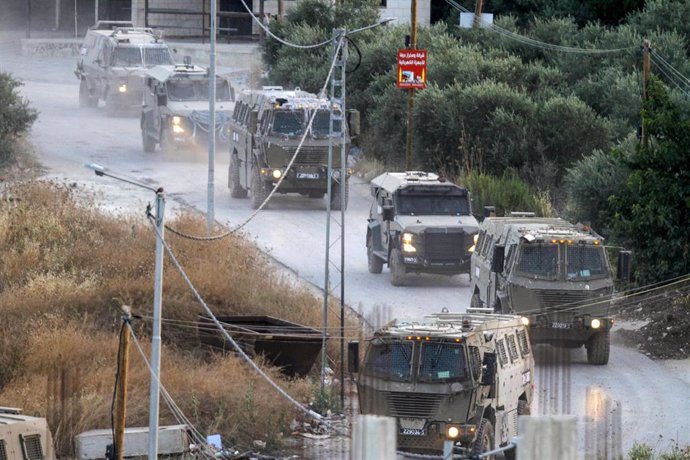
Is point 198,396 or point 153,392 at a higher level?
point 153,392

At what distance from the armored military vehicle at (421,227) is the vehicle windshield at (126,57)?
2096 centimetres

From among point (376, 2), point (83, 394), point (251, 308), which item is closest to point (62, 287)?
point (251, 308)

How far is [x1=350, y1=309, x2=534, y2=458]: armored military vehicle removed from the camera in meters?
14.1

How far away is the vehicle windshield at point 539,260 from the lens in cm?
1997

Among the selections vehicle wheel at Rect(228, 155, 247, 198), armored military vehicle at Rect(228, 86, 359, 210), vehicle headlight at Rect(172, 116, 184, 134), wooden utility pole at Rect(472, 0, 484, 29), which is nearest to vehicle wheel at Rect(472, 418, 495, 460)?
armored military vehicle at Rect(228, 86, 359, 210)

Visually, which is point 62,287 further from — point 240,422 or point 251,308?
point 240,422

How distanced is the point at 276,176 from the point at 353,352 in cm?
1693

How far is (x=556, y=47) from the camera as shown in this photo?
43.8 m

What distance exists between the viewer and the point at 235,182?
112 feet

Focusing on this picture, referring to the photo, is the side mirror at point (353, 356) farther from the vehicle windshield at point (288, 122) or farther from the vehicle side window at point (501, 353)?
the vehicle windshield at point (288, 122)

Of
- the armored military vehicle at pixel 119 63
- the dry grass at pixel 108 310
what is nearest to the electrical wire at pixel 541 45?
the armored military vehicle at pixel 119 63

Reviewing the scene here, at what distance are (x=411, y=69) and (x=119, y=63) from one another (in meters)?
14.5

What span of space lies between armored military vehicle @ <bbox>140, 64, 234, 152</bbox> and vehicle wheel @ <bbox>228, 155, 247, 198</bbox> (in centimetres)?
345

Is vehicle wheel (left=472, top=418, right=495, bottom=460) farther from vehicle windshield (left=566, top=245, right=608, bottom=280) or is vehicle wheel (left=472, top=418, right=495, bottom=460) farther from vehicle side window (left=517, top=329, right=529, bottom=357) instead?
vehicle windshield (left=566, top=245, right=608, bottom=280)
